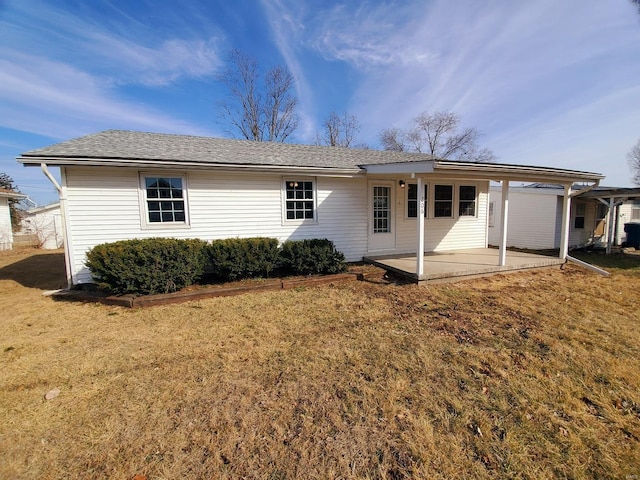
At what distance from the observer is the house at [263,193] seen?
21.4 ft

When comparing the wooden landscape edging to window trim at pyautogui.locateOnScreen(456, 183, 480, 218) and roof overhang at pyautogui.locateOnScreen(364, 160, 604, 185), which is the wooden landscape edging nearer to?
roof overhang at pyautogui.locateOnScreen(364, 160, 604, 185)

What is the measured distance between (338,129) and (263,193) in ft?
73.7

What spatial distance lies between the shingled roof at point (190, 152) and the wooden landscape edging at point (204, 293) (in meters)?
3.00

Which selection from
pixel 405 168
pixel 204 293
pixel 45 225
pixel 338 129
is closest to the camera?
pixel 204 293

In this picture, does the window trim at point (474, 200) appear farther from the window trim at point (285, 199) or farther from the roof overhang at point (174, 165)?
the window trim at point (285, 199)

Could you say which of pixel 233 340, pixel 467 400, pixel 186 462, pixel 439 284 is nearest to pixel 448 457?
pixel 467 400

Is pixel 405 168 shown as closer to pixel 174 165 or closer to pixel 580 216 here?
pixel 174 165

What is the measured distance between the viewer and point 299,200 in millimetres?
8430

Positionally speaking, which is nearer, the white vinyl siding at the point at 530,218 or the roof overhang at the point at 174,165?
the roof overhang at the point at 174,165

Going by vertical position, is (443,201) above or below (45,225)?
above

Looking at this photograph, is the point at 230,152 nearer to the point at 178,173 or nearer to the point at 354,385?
the point at 178,173

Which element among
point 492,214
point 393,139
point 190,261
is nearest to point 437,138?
point 393,139

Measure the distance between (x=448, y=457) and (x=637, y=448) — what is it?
4.94 feet

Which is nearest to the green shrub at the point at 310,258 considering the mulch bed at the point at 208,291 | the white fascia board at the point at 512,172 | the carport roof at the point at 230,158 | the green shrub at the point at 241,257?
the mulch bed at the point at 208,291
